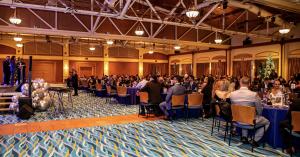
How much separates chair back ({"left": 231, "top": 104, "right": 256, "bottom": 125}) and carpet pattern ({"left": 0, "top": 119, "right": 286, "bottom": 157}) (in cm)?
55

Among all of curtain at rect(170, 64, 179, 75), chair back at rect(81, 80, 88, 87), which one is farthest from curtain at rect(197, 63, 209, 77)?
chair back at rect(81, 80, 88, 87)

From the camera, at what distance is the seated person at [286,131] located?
4.28 metres

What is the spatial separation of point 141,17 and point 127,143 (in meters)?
6.74

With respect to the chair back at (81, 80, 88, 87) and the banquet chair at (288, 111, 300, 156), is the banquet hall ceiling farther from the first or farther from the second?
the chair back at (81, 80, 88, 87)

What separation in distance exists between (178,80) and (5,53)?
17.0m

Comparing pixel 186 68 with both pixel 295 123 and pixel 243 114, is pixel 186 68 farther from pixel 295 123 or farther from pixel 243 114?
pixel 295 123

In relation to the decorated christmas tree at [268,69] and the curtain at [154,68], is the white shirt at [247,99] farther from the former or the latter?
the curtain at [154,68]

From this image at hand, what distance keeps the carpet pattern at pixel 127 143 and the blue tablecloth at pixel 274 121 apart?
0.21 m

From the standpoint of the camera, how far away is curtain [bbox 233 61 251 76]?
17.4 meters

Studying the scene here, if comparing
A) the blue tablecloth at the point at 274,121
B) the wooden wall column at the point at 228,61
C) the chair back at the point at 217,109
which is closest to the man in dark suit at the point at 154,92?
the chair back at the point at 217,109

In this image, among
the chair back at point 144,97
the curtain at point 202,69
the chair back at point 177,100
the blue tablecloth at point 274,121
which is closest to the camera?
the blue tablecloth at point 274,121

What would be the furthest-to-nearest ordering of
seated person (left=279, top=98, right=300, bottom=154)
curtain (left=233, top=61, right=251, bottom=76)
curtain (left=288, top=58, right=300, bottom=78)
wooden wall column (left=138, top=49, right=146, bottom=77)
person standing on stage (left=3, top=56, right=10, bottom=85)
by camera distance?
wooden wall column (left=138, top=49, right=146, bottom=77), curtain (left=233, top=61, right=251, bottom=76), curtain (left=288, top=58, right=300, bottom=78), person standing on stage (left=3, top=56, right=10, bottom=85), seated person (left=279, top=98, right=300, bottom=154)

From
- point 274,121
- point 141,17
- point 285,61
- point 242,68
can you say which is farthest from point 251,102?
point 242,68

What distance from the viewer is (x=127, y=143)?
5188 millimetres
